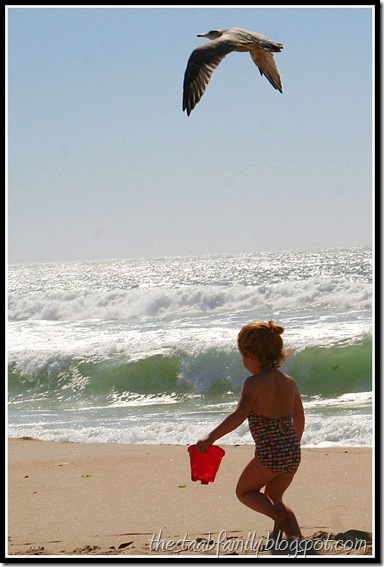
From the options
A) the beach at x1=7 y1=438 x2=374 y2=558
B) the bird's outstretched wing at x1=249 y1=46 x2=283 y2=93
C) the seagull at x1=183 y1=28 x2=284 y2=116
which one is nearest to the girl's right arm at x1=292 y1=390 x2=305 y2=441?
the beach at x1=7 y1=438 x2=374 y2=558

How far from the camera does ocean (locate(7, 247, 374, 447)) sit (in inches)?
346

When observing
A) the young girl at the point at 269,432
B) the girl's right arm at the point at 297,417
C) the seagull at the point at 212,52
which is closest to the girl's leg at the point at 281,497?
the young girl at the point at 269,432

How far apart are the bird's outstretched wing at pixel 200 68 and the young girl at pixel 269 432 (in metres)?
1.38

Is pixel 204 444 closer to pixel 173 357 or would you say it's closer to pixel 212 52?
pixel 212 52

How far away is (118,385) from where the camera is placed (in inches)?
481

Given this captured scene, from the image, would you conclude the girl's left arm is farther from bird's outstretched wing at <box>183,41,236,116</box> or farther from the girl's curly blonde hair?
bird's outstretched wing at <box>183,41,236,116</box>

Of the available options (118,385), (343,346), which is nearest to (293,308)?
(343,346)

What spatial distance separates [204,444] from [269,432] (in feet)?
1.12

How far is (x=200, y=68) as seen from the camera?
15.3 feet

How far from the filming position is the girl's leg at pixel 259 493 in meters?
3.85

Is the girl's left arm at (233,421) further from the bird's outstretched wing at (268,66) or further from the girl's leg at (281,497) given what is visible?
the bird's outstretched wing at (268,66)

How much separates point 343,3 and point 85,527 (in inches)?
122

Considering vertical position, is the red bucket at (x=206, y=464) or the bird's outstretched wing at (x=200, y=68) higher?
the bird's outstretched wing at (x=200, y=68)
